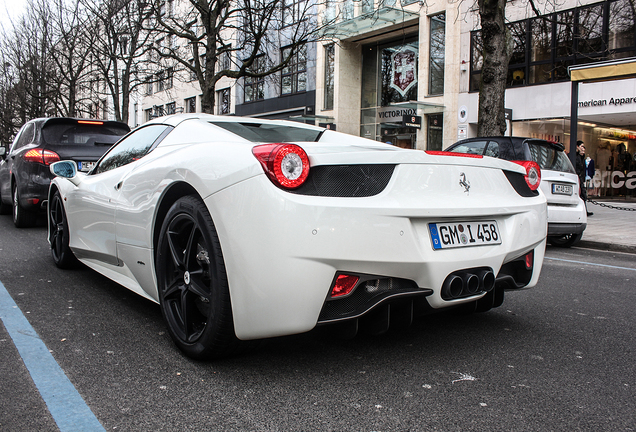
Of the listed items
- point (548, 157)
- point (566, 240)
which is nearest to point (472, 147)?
point (548, 157)

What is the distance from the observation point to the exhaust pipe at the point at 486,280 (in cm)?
270

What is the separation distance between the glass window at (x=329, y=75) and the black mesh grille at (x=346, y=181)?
78.0 ft

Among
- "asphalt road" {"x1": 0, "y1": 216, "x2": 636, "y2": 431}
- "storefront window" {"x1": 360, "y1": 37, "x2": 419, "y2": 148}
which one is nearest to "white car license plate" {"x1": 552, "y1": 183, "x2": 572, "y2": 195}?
"asphalt road" {"x1": 0, "y1": 216, "x2": 636, "y2": 431}

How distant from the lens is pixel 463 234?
271 centimetres

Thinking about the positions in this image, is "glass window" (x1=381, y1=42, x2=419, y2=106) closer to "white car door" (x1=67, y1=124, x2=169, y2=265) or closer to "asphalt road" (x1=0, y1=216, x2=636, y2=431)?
"white car door" (x1=67, y1=124, x2=169, y2=265)

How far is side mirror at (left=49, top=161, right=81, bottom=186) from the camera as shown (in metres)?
4.55

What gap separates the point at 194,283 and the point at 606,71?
9.61m

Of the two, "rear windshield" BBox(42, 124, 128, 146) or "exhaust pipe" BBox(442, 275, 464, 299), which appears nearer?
"exhaust pipe" BBox(442, 275, 464, 299)

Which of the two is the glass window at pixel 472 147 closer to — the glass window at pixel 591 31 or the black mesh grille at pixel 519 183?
the black mesh grille at pixel 519 183

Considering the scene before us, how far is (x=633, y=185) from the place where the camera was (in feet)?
62.6

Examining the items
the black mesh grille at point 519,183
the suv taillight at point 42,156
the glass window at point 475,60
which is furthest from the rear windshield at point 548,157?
the glass window at point 475,60

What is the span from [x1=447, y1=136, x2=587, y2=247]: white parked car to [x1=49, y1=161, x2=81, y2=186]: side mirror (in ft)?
17.8

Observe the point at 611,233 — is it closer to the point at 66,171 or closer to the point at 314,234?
the point at 66,171

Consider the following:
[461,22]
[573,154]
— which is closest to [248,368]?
[573,154]
